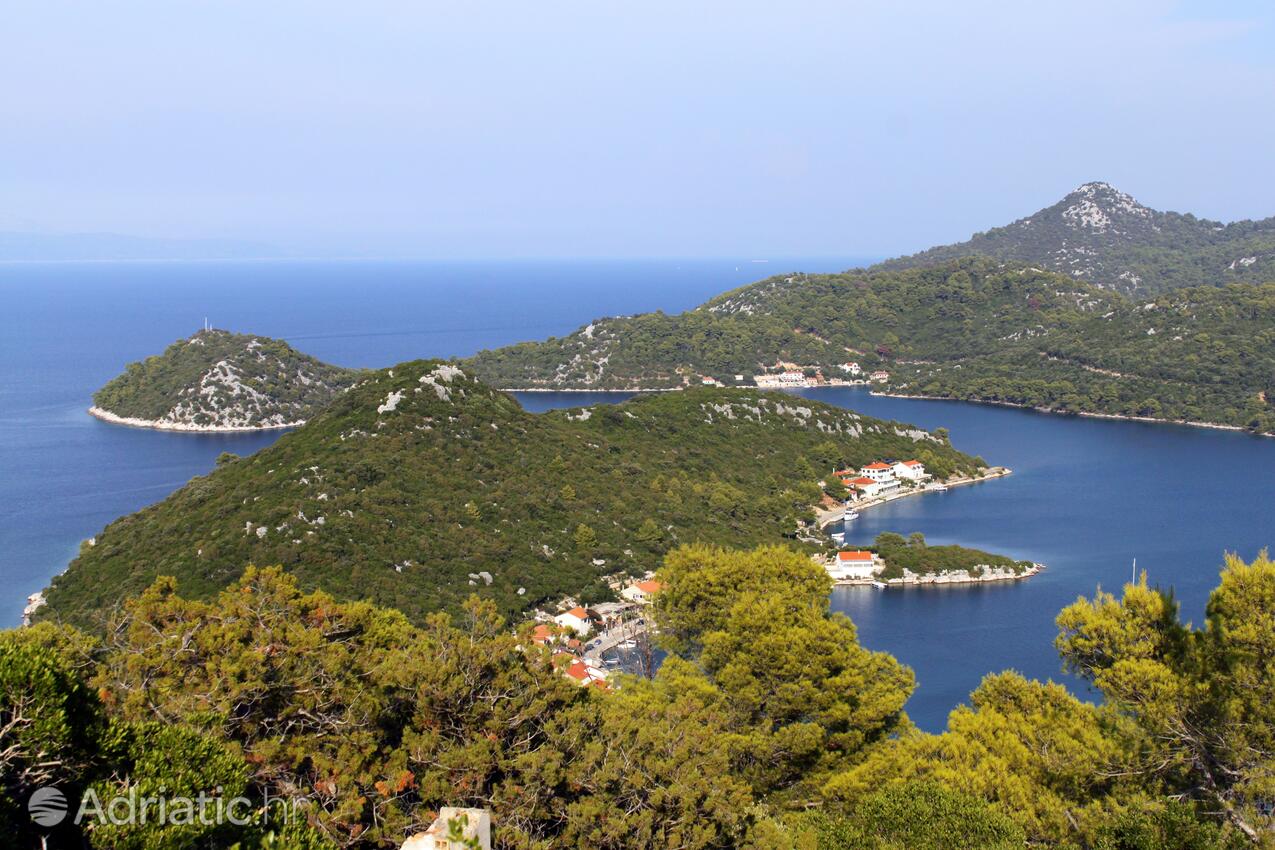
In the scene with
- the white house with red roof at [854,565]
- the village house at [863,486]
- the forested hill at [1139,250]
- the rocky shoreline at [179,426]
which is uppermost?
the forested hill at [1139,250]

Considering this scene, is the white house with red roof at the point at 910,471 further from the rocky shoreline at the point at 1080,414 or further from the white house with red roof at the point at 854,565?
the rocky shoreline at the point at 1080,414

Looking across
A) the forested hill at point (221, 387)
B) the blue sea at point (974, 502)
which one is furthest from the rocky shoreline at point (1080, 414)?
the forested hill at point (221, 387)

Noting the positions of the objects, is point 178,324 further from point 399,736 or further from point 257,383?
point 399,736

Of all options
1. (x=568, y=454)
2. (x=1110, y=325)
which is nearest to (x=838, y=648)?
(x=568, y=454)

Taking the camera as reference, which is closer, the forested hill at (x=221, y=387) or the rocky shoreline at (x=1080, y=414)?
the forested hill at (x=221, y=387)

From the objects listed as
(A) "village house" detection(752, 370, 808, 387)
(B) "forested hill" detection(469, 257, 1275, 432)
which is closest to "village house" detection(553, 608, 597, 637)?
(B) "forested hill" detection(469, 257, 1275, 432)

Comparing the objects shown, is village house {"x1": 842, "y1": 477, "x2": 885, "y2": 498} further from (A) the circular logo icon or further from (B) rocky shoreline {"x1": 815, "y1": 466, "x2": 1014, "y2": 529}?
(A) the circular logo icon
